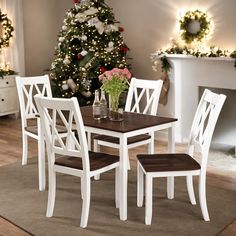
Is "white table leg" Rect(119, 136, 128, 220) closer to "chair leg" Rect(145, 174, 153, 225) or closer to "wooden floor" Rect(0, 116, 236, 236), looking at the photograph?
A: "chair leg" Rect(145, 174, 153, 225)

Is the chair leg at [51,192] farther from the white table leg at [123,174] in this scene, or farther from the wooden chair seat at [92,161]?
the white table leg at [123,174]

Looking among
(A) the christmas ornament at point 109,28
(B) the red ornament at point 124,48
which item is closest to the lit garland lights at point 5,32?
(A) the christmas ornament at point 109,28

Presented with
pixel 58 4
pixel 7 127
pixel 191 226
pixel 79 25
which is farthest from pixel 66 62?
pixel 191 226

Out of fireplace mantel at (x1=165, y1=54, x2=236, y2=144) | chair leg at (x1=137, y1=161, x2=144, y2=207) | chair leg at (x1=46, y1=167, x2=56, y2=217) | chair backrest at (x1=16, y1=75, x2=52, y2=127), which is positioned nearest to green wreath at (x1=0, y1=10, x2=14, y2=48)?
chair backrest at (x1=16, y1=75, x2=52, y2=127)

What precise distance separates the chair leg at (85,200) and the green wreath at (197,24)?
10.1 feet

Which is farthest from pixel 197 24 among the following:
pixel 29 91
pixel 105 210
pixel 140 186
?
pixel 105 210

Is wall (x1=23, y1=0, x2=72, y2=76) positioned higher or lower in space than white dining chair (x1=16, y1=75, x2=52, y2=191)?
higher

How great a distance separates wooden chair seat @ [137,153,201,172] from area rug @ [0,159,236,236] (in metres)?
0.43

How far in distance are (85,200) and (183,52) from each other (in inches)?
119

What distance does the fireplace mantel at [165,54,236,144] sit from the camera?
209 inches

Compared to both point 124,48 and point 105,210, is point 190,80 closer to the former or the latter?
point 124,48

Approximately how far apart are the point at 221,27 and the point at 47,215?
10.9ft

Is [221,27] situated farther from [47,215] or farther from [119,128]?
[47,215]

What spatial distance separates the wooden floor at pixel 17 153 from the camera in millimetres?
3295
